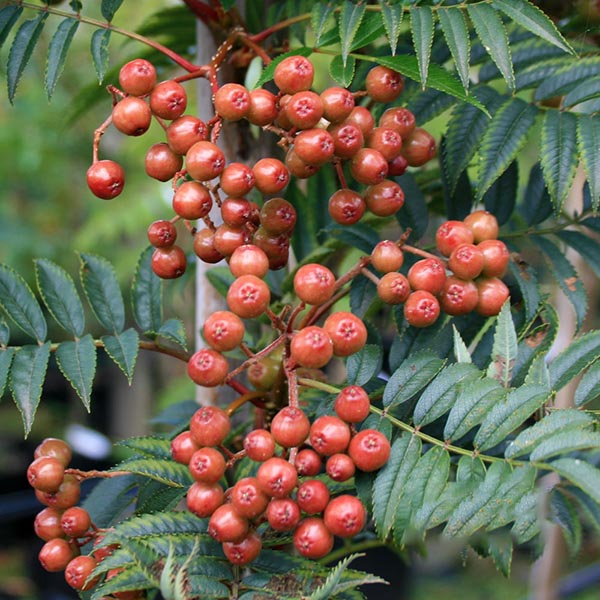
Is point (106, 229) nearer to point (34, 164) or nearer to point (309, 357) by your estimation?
point (34, 164)

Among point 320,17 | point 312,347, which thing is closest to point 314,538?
point 312,347

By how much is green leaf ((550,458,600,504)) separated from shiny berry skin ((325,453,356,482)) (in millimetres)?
150

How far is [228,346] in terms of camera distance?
0.62 m

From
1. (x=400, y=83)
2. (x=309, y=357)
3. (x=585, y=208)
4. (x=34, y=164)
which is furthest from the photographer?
(x=34, y=164)

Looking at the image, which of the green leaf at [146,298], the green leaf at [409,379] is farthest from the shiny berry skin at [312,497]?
the green leaf at [146,298]

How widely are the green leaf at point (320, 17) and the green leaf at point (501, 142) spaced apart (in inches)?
7.3

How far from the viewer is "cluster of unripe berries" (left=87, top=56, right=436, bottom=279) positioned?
64cm

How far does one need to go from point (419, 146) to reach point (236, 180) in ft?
0.62

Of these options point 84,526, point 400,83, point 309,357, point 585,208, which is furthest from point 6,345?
point 585,208

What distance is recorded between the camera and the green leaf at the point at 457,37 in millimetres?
652

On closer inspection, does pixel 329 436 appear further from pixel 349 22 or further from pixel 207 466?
pixel 349 22

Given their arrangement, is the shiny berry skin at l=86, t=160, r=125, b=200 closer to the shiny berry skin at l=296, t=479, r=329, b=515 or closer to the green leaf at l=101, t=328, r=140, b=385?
the green leaf at l=101, t=328, r=140, b=385

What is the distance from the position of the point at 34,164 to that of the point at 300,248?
2.48 meters

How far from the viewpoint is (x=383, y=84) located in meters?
0.70
